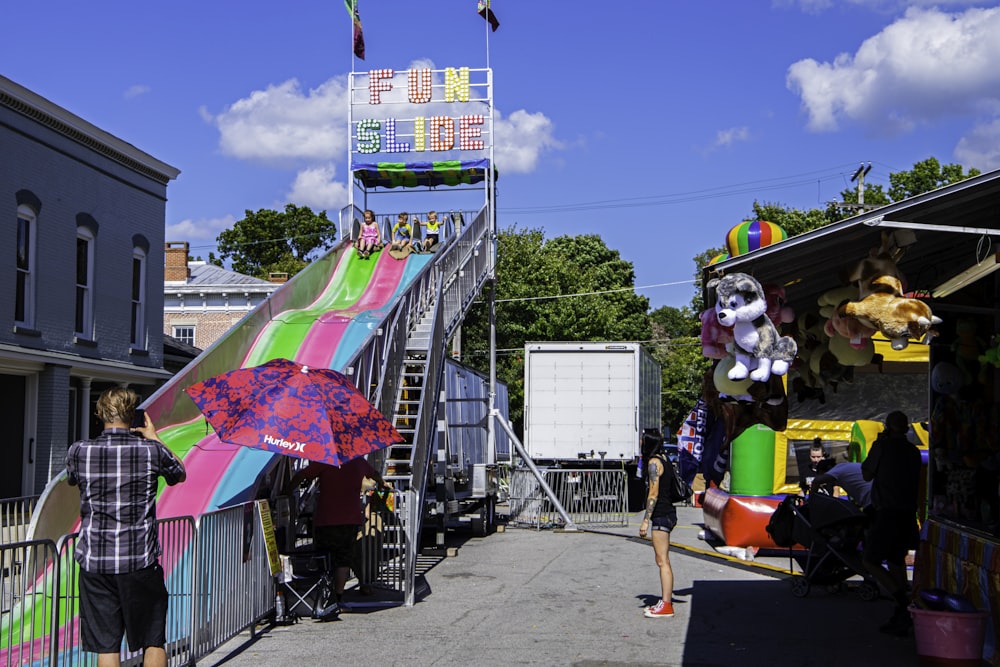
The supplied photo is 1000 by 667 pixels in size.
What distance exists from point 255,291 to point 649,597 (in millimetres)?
32487

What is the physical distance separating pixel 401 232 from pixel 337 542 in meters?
14.9

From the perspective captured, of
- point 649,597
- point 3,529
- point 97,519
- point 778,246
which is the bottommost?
point 649,597

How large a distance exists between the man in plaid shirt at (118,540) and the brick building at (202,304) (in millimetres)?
36084

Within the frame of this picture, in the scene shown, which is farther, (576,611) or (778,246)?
(576,611)

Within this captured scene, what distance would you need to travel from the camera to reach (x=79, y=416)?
23828mm

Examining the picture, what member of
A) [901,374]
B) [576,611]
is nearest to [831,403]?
[901,374]

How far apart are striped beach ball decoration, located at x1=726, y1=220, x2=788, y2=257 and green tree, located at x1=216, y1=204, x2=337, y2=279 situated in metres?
59.4

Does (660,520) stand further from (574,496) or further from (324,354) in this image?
(574,496)

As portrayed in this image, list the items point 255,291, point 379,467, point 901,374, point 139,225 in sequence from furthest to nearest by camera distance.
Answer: point 255,291 → point 139,225 → point 901,374 → point 379,467

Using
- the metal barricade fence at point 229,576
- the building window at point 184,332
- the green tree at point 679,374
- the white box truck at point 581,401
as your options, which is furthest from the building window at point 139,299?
the green tree at point 679,374

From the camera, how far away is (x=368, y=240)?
24547 mm

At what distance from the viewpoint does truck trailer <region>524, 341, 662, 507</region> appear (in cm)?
2608

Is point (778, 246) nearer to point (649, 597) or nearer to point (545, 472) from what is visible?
point (649, 597)

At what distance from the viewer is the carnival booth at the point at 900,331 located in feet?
22.6
